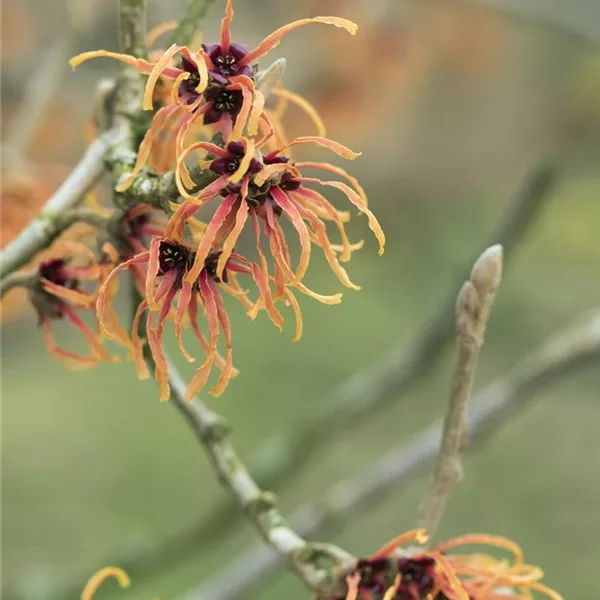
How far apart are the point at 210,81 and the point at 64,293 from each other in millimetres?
136

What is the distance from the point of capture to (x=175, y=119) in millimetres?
411

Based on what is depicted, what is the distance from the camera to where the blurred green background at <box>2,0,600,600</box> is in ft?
6.39

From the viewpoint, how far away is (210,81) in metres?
0.37

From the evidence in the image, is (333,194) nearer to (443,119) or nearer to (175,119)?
(443,119)

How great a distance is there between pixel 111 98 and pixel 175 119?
0.21 feet

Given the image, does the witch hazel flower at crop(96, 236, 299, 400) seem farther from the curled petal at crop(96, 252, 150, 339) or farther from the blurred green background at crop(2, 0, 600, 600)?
the blurred green background at crop(2, 0, 600, 600)

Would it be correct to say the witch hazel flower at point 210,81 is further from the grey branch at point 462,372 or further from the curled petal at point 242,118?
the grey branch at point 462,372

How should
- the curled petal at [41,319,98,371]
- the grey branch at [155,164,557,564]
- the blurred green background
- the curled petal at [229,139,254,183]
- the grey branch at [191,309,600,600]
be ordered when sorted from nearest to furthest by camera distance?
the curled petal at [229,139,254,183], the curled petal at [41,319,98,371], the grey branch at [191,309,600,600], the grey branch at [155,164,557,564], the blurred green background

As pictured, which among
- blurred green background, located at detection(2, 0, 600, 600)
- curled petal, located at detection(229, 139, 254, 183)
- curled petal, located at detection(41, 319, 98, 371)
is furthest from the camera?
blurred green background, located at detection(2, 0, 600, 600)

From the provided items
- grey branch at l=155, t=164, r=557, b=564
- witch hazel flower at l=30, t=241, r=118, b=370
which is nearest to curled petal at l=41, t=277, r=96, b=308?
witch hazel flower at l=30, t=241, r=118, b=370

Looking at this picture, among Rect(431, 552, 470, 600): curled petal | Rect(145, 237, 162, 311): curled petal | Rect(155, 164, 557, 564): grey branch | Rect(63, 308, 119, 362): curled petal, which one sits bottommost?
Rect(431, 552, 470, 600): curled petal

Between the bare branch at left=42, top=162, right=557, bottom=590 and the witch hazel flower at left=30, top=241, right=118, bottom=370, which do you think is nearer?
the witch hazel flower at left=30, top=241, right=118, bottom=370

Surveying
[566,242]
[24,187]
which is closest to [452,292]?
[24,187]

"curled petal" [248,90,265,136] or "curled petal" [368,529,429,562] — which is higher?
"curled petal" [248,90,265,136]
